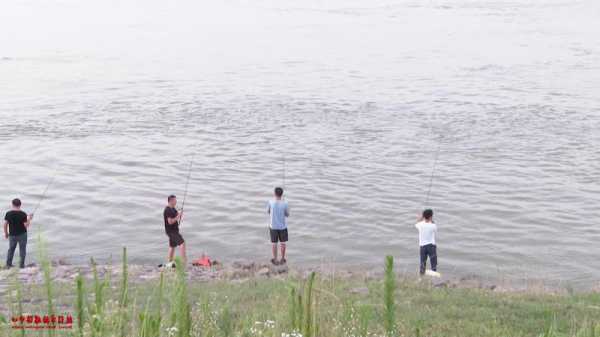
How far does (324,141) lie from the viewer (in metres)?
32.1

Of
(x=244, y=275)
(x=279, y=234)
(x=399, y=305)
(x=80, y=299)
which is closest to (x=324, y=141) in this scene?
(x=279, y=234)

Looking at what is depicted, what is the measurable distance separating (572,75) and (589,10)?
33604 millimetres

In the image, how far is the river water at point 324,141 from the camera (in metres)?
21.1

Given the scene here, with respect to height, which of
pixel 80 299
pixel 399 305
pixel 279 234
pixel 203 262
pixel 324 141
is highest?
pixel 324 141

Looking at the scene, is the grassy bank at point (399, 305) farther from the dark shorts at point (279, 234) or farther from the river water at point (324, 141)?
the river water at point (324, 141)

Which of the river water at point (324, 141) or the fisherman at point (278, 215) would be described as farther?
the river water at point (324, 141)

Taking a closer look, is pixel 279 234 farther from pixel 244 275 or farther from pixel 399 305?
pixel 399 305

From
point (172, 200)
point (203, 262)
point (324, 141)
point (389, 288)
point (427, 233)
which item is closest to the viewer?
point (389, 288)

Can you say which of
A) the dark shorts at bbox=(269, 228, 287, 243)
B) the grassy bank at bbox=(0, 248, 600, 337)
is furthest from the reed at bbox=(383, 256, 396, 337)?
the dark shorts at bbox=(269, 228, 287, 243)

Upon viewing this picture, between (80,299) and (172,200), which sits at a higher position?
(172,200)

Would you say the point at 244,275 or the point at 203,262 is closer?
the point at 244,275

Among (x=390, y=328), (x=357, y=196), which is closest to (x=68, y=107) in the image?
(x=357, y=196)

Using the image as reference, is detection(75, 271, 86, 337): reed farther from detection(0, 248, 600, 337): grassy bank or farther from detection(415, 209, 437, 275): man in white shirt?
detection(415, 209, 437, 275): man in white shirt

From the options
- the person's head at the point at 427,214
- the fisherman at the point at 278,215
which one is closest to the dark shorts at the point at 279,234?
the fisherman at the point at 278,215
